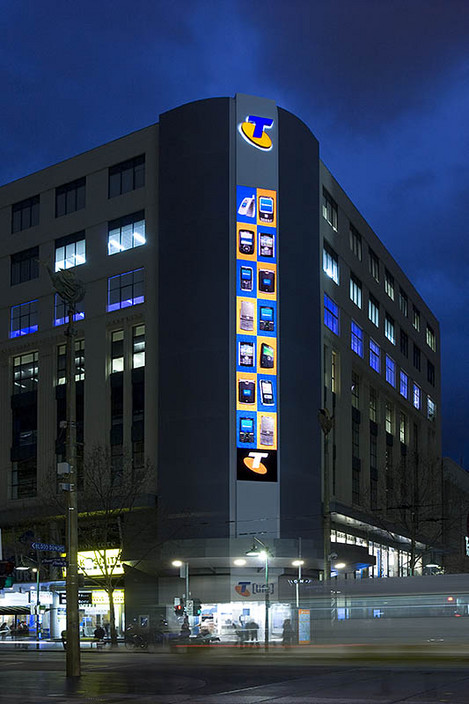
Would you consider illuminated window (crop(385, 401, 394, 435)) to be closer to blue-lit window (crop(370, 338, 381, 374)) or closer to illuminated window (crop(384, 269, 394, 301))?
blue-lit window (crop(370, 338, 381, 374))

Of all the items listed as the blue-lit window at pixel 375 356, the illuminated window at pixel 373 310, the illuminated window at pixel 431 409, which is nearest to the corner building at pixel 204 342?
the blue-lit window at pixel 375 356

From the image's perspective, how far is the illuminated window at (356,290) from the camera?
92250mm

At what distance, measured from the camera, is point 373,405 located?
99.0 m

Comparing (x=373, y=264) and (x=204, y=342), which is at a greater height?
(x=373, y=264)

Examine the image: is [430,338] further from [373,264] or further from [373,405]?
[373,405]

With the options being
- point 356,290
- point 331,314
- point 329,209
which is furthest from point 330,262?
point 356,290

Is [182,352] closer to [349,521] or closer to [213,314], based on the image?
[213,314]

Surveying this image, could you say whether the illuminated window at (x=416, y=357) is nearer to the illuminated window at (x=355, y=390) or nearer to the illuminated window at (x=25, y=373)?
the illuminated window at (x=355, y=390)

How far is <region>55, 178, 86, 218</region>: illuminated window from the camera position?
83.9 metres

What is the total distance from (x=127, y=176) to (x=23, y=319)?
1678cm

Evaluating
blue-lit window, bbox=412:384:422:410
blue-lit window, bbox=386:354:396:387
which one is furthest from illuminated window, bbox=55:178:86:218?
blue-lit window, bbox=412:384:422:410

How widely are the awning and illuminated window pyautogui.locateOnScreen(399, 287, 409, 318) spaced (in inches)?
2140

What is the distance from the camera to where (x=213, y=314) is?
2881 inches

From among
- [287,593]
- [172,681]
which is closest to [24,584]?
[287,593]
